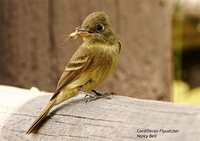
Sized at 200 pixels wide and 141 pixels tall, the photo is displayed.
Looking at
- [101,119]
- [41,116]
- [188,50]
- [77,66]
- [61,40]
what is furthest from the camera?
[188,50]

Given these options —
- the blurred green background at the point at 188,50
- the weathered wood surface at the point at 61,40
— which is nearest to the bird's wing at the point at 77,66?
the weathered wood surface at the point at 61,40

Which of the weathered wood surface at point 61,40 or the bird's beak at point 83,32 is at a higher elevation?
the bird's beak at point 83,32

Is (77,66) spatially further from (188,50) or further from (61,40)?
(188,50)

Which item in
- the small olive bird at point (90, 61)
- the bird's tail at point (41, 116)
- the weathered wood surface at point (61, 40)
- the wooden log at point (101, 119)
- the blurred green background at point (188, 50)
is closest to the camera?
the wooden log at point (101, 119)

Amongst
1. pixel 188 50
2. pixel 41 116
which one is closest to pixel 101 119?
pixel 41 116

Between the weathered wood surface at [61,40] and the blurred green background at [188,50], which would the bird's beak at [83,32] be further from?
the blurred green background at [188,50]

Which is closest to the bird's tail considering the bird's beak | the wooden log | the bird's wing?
the wooden log
